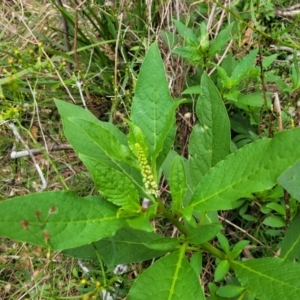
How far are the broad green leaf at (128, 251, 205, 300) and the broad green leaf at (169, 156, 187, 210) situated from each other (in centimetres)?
15

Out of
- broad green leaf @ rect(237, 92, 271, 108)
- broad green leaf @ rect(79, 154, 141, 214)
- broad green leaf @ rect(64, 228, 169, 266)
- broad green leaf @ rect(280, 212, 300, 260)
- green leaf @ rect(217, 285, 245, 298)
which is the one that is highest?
broad green leaf @ rect(79, 154, 141, 214)

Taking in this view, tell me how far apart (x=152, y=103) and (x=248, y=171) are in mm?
325

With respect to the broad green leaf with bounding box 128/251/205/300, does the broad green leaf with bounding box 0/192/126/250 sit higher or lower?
higher

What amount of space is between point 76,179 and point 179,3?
995 millimetres

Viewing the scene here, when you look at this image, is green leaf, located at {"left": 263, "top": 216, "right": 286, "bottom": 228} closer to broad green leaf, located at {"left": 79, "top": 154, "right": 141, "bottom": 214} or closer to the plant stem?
the plant stem

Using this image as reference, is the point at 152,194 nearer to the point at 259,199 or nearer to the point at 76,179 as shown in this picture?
the point at 259,199

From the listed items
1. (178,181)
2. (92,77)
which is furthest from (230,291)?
(92,77)

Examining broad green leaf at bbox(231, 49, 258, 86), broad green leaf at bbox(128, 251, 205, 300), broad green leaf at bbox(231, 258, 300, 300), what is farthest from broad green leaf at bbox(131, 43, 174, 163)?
broad green leaf at bbox(231, 49, 258, 86)

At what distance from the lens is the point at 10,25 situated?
109 inches

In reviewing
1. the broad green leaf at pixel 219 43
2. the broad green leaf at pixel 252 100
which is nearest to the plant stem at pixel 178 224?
the broad green leaf at pixel 252 100

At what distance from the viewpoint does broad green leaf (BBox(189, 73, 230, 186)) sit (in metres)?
1.30

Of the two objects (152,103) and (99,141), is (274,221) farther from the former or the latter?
(99,141)

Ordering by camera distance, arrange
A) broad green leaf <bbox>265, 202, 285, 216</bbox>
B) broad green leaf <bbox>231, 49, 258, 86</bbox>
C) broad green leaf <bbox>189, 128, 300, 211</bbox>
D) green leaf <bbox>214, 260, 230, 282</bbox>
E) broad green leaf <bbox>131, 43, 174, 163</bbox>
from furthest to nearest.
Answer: broad green leaf <bbox>231, 49, 258, 86</bbox>, broad green leaf <bbox>265, 202, 285, 216</bbox>, green leaf <bbox>214, 260, 230, 282</bbox>, broad green leaf <bbox>131, 43, 174, 163</bbox>, broad green leaf <bbox>189, 128, 300, 211</bbox>

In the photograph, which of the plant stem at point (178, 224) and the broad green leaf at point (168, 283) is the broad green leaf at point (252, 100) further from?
the broad green leaf at point (168, 283)
